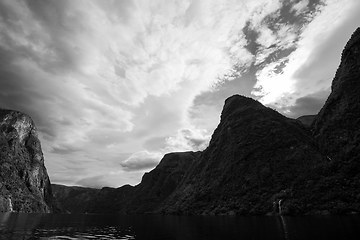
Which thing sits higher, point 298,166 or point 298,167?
point 298,166

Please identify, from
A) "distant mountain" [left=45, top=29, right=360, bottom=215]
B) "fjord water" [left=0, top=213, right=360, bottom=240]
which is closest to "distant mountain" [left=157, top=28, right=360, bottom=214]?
"distant mountain" [left=45, top=29, right=360, bottom=215]

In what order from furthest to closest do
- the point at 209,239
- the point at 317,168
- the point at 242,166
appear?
the point at 242,166, the point at 317,168, the point at 209,239

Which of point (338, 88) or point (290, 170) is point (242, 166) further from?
point (338, 88)

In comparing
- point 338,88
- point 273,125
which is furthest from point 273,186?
point 338,88

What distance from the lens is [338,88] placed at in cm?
14875

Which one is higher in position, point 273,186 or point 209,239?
point 273,186

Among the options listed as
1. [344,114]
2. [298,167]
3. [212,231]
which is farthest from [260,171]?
[212,231]

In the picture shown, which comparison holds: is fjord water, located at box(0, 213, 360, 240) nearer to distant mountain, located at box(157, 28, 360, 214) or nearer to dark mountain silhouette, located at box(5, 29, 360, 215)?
dark mountain silhouette, located at box(5, 29, 360, 215)

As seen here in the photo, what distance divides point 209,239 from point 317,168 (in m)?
124

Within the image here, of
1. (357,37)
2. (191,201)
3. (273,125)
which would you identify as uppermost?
(357,37)

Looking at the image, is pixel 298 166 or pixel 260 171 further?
pixel 260 171

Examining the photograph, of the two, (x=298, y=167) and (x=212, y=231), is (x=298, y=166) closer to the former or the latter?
(x=298, y=167)

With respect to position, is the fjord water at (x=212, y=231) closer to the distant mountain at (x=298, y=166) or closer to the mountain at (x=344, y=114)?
the distant mountain at (x=298, y=166)

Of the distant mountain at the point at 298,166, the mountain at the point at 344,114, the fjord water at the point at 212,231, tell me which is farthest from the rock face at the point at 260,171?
the fjord water at the point at 212,231
